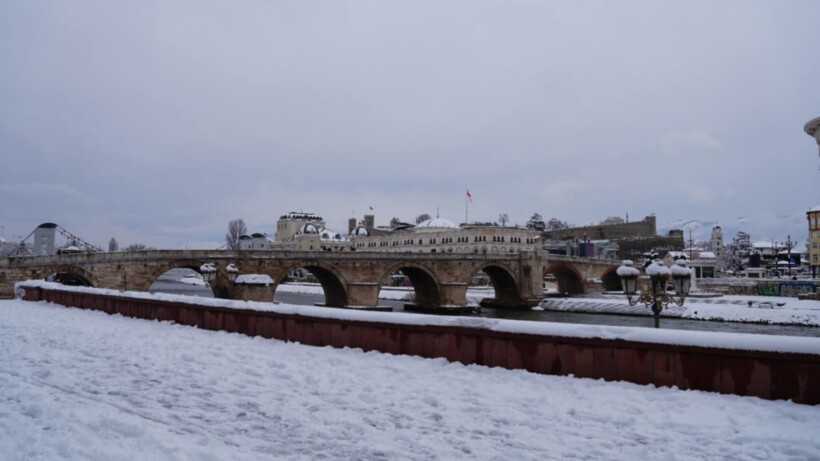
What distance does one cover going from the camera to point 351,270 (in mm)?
54719

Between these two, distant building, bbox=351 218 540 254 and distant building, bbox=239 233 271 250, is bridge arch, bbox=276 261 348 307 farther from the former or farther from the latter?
distant building, bbox=239 233 271 250

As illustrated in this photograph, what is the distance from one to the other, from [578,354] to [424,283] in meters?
55.4

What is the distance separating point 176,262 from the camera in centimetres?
4284

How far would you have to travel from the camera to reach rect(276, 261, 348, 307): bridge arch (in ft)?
164

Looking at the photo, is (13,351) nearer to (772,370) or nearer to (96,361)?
(96,361)

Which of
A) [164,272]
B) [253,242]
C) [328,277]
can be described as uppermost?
[253,242]

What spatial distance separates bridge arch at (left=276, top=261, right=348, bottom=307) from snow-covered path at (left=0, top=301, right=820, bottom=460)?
38.4 m

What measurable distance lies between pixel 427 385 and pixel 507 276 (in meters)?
61.5

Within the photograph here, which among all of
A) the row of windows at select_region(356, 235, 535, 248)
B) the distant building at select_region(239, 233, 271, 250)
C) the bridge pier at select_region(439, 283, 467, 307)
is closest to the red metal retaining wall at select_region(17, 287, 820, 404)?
the bridge pier at select_region(439, 283, 467, 307)

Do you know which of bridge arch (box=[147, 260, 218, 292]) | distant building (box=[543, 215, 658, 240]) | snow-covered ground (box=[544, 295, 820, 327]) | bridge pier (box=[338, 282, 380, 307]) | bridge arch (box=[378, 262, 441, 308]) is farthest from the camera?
distant building (box=[543, 215, 658, 240])

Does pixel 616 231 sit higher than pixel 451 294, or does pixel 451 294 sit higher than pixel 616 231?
pixel 616 231

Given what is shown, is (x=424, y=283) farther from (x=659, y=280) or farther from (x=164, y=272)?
(x=659, y=280)

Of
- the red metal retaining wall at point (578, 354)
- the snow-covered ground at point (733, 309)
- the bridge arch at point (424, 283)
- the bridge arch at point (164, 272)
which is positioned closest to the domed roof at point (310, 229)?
the bridge arch at point (424, 283)

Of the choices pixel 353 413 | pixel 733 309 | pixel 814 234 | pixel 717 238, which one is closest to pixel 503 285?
pixel 733 309
